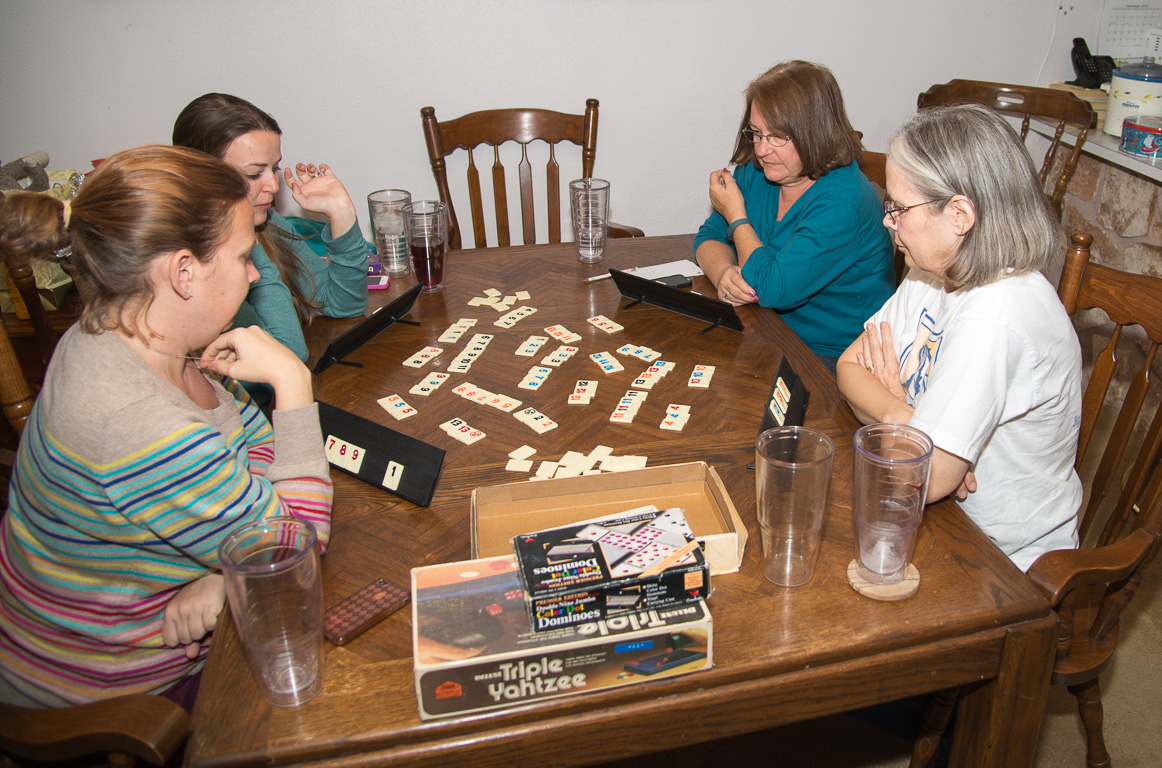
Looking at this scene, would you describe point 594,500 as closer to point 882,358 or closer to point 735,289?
point 882,358

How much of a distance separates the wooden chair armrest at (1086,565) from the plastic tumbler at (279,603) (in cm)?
98

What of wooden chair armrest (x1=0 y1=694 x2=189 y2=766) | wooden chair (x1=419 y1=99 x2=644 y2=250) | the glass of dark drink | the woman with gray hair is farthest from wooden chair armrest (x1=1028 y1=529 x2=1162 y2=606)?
wooden chair (x1=419 y1=99 x2=644 y2=250)

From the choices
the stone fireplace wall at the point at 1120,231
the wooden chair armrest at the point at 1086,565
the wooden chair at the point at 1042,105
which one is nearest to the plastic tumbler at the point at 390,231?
the wooden chair armrest at the point at 1086,565

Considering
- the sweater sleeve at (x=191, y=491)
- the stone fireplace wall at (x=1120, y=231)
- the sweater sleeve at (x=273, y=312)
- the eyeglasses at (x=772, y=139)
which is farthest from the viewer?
the stone fireplace wall at (x=1120, y=231)

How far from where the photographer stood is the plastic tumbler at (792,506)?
1082mm

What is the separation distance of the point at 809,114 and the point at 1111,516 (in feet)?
3.67

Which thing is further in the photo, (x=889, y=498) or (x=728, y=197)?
(x=728, y=197)

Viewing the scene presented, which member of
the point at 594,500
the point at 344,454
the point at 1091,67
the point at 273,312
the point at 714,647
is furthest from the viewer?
the point at 1091,67

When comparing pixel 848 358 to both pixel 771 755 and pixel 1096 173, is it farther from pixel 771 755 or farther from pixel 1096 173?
pixel 1096 173

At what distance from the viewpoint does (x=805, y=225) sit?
205 centimetres

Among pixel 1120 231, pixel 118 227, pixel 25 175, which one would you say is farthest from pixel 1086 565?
pixel 25 175

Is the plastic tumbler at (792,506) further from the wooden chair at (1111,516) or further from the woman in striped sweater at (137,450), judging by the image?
the woman in striped sweater at (137,450)

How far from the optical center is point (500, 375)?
68.6 inches

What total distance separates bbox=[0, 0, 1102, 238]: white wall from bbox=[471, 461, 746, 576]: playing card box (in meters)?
2.46
